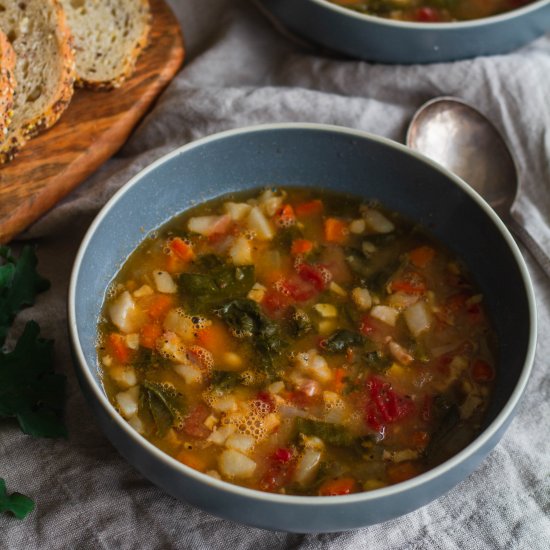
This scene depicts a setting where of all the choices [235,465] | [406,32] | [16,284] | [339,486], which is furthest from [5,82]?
[339,486]

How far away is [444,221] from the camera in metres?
3.32

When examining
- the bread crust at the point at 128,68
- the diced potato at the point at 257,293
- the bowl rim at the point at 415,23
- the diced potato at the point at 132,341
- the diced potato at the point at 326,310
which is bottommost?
the diced potato at the point at 326,310

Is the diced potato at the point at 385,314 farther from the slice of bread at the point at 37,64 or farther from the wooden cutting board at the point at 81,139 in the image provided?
the slice of bread at the point at 37,64

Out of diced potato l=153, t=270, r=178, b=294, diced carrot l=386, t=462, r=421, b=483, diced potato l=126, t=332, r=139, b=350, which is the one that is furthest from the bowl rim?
diced carrot l=386, t=462, r=421, b=483

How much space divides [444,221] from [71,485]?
1.60 m

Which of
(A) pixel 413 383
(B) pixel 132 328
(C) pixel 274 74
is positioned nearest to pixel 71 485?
(B) pixel 132 328

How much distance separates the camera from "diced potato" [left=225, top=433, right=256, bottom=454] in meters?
2.78

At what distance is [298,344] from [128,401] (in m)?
0.59

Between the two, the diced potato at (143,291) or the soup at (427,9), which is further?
the soup at (427,9)

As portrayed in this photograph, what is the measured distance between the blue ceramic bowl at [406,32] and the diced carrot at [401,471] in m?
1.91

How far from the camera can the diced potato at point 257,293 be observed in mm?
3127

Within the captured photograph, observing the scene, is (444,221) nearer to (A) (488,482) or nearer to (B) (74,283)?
(A) (488,482)

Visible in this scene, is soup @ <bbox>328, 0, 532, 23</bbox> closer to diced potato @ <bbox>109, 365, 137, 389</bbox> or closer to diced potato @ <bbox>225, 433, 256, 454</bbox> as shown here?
diced potato @ <bbox>109, 365, 137, 389</bbox>

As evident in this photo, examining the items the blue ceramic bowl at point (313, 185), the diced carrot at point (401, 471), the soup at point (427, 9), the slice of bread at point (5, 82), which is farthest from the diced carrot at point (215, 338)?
the soup at point (427, 9)
